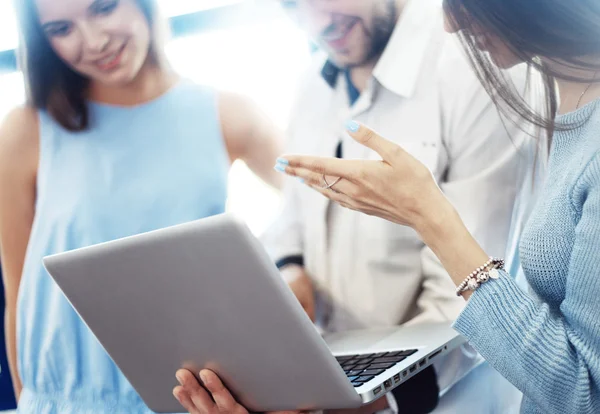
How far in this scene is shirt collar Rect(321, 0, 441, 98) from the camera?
1365 millimetres

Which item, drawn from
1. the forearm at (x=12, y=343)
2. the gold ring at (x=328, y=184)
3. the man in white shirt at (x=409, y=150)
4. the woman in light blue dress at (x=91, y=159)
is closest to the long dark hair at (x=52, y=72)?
the woman in light blue dress at (x=91, y=159)

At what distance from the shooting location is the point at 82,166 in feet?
5.13

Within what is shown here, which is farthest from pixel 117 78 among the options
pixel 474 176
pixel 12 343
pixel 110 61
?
pixel 474 176

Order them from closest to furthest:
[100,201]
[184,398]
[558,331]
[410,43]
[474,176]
A: [558,331] → [184,398] → [474,176] → [410,43] → [100,201]

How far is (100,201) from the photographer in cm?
153

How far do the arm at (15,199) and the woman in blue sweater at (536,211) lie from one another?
817mm

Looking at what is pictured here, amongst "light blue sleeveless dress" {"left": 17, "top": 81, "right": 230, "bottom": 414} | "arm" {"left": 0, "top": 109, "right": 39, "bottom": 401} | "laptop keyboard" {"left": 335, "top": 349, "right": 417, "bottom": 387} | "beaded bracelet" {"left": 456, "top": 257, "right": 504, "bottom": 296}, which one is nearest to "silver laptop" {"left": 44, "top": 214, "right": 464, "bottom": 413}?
"laptop keyboard" {"left": 335, "top": 349, "right": 417, "bottom": 387}

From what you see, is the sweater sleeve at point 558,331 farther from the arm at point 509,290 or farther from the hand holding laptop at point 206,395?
the hand holding laptop at point 206,395

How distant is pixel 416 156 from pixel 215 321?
1.94 feet

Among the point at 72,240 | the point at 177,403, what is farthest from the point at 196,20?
the point at 177,403

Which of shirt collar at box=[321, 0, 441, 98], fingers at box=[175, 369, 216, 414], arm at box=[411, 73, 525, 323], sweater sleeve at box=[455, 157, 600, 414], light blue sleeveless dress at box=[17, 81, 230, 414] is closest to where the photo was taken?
sweater sleeve at box=[455, 157, 600, 414]

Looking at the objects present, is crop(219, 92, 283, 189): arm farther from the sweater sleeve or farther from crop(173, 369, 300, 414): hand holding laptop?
the sweater sleeve

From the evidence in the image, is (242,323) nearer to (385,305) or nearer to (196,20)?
(385,305)

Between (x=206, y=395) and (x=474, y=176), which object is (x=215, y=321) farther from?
(x=474, y=176)
